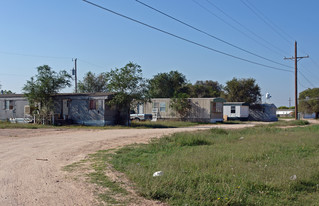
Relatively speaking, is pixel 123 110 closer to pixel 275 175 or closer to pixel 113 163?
pixel 113 163

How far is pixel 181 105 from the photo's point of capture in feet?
114

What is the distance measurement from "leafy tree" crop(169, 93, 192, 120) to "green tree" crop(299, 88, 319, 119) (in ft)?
94.0

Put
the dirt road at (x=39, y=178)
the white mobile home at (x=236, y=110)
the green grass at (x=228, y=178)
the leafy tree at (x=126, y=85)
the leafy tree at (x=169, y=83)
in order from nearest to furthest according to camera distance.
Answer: the dirt road at (x=39, y=178)
the green grass at (x=228, y=178)
the leafy tree at (x=126, y=85)
the white mobile home at (x=236, y=110)
the leafy tree at (x=169, y=83)

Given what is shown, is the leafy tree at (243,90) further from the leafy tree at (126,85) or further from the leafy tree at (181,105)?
the leafy tree at (126,85)

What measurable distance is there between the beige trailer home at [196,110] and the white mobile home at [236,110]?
5712 mm

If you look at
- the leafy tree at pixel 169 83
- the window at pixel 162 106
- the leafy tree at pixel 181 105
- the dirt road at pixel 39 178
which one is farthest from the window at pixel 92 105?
the leafy tree at pixel 169 83

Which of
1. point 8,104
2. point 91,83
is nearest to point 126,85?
point 8,104

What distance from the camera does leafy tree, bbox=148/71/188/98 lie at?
5697 cm

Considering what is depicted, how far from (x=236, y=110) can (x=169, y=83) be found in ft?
63.5

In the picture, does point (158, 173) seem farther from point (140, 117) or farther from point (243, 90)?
point (243, 90)

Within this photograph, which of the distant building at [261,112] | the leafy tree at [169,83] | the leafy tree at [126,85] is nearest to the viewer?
the leafy tree at [126,85]

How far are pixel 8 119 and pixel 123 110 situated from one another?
10763 millimetres

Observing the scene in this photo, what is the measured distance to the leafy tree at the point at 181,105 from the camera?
3472 cm

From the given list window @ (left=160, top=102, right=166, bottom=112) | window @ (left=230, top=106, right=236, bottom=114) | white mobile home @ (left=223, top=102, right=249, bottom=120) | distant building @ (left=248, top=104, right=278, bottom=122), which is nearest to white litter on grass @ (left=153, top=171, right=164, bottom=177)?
window @ (left=160, top=102, right=166, bottom=112)
